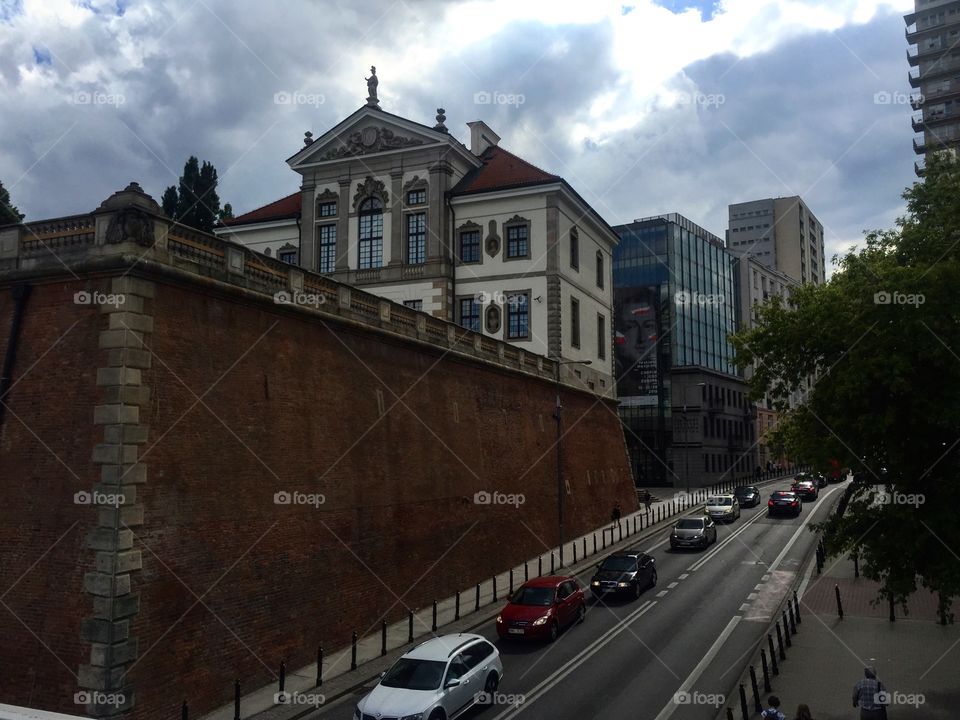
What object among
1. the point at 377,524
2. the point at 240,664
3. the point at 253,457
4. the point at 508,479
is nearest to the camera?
the point at 240,664

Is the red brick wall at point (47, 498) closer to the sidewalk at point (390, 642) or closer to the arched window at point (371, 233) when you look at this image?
the sidewalk at point (390, 642)

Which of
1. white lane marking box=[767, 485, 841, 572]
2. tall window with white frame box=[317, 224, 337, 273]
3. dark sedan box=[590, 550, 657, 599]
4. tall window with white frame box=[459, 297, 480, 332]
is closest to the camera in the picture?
dark sedan box=[590, 550, 657, 599]

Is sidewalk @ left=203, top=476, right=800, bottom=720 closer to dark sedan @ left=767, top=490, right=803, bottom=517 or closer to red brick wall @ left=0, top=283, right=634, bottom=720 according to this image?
red brick wall @ left=0, top=283, right=634, bottom=720

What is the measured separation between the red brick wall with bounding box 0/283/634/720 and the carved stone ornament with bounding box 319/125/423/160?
57.0 ft

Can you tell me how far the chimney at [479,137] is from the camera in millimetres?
48594

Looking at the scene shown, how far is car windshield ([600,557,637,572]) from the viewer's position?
2752 cm

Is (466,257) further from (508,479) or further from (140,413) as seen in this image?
(140,413)

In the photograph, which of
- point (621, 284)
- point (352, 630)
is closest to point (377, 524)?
point (352, 630)

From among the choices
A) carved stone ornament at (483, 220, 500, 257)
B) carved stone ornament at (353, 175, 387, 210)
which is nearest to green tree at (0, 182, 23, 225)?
carved stone ornament at (353, 175, 387, 210)

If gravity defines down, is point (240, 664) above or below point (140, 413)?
below

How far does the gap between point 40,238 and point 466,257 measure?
2641 cm

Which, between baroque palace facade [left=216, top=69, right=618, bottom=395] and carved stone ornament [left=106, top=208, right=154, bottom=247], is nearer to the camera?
carved stone ornament [left=106, top=208, right=154, bottom=247]

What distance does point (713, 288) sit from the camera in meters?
93.9

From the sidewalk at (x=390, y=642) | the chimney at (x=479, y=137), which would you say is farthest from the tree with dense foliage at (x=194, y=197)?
the sidewalk at (x=390, y=642)
